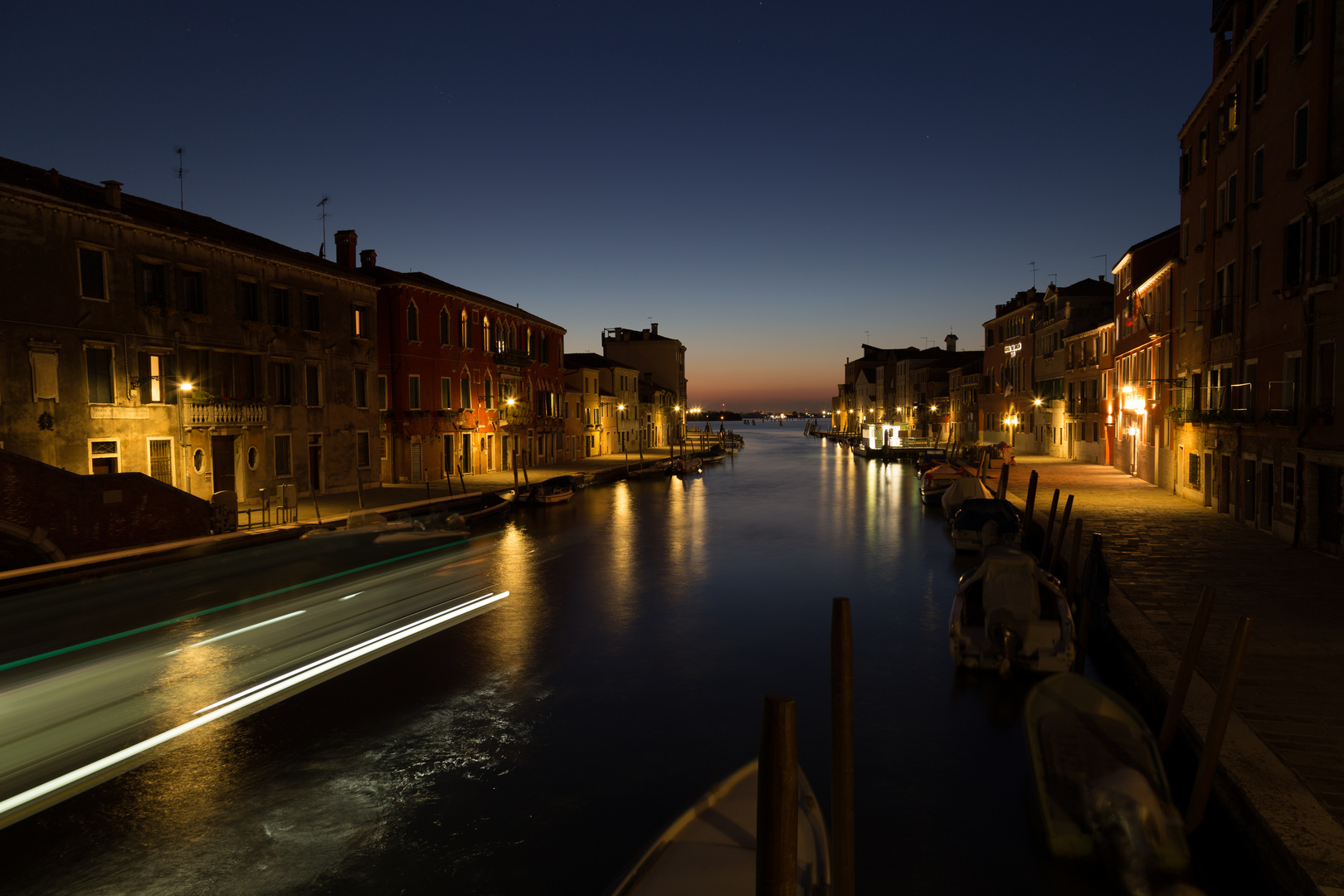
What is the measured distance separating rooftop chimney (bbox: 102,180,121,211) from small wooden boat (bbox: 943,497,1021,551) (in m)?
26.1

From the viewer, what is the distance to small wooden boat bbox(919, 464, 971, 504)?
114ft

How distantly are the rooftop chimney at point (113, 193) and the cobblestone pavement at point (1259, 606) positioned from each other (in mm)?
26867

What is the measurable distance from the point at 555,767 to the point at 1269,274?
19498 mm

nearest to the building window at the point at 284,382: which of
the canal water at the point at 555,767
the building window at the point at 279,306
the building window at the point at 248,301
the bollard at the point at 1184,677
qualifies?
the building window at the point at 279,306

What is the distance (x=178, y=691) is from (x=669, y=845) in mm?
8462

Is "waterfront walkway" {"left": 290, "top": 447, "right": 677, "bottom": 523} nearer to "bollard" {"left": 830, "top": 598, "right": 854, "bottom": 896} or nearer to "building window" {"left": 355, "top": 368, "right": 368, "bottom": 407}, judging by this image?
"building window" {"left": 355, "top": 368, "right": 368, "bottom": 407}

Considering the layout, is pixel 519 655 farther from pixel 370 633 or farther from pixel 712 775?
pixel 712 775

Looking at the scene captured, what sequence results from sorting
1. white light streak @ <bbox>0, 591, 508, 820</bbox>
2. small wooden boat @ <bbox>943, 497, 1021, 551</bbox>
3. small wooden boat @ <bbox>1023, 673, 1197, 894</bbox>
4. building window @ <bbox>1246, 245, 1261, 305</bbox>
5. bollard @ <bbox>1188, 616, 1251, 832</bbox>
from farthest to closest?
small wooden boat @ <bbox>943, 497, 1021, 551</bbox>, building window @ <bbox>1246, 245, 1261, 305</bbox>, white light streak @ <bbox>0, 591, 508, 820</bbox>, small wooden boat @ <bbox>1023, 673, 1197, 894</bbox>, bollard @ <bbox>1188, 616, 1251, 832</bbox>

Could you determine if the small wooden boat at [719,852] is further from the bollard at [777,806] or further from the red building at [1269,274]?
the red building at [1269,274]

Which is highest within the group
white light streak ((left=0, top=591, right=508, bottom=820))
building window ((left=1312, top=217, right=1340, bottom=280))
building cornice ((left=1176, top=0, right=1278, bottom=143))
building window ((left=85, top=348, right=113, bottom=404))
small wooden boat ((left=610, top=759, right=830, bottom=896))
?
building cornice ((left=1176, top=0, right=1278, bottom=143))

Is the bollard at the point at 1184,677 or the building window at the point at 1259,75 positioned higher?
the building window at the point at 1259,75

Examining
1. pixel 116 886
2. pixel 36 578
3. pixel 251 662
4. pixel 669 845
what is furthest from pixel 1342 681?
pixel 36 578

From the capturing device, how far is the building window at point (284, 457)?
88.0ft

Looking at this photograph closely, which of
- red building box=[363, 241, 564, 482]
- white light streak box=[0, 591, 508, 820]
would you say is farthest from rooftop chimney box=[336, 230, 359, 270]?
white light streak box=[0, 591, 508, 820]
